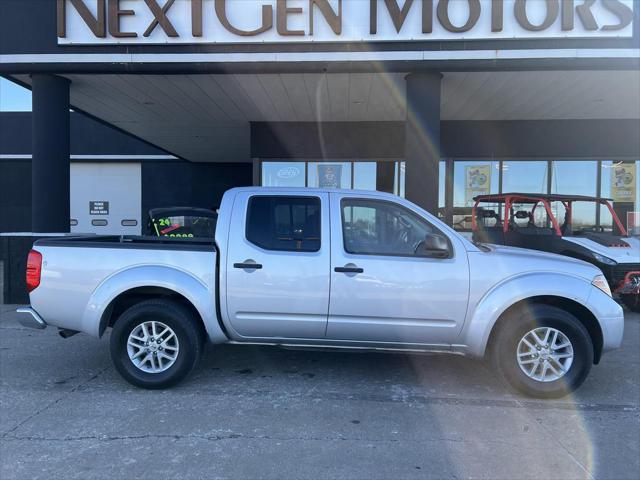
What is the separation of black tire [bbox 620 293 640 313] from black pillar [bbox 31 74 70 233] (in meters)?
9.75

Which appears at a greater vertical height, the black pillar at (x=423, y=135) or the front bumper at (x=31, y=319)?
the black pillar at (x=423, y=135)

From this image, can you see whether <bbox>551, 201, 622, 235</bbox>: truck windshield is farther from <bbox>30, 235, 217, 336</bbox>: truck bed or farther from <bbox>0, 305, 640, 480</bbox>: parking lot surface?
<bbox>30, 235, 217, 336</bbox>: truck bed

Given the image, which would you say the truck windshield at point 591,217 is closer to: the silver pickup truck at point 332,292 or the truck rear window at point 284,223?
the silver pickup truck at point 332,292

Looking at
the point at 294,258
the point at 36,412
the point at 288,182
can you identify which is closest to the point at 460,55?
the point at 294,258

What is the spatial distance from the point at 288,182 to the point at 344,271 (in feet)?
28.7

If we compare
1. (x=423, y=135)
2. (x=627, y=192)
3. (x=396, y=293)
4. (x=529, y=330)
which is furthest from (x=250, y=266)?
(x=627, y=192)

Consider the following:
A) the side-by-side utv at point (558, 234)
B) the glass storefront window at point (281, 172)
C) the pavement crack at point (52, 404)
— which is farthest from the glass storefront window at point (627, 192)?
the pavement crack at point (52, 404)

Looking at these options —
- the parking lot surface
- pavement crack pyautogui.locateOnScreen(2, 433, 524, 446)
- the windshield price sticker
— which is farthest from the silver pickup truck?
the windshield price sticker

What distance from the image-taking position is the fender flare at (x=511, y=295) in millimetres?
4324

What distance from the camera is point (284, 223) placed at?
464cm

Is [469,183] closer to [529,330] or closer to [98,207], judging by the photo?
[529,330]

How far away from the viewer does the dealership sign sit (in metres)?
7.59

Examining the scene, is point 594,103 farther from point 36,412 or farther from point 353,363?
point 36,412

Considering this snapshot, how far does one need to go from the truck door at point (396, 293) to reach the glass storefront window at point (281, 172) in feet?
28.0
